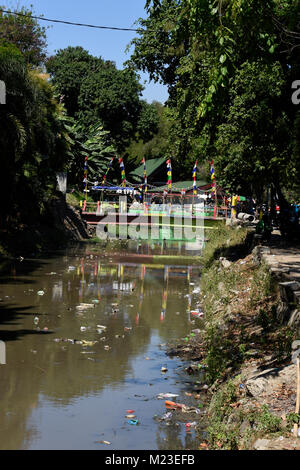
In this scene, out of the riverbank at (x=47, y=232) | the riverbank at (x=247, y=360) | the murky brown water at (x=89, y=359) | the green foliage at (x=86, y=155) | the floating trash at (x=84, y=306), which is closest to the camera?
the riverbank at (x=247, y=360)

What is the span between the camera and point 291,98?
52.1 feet

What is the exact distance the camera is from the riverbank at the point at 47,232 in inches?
852

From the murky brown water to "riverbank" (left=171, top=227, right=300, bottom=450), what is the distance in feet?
1.35

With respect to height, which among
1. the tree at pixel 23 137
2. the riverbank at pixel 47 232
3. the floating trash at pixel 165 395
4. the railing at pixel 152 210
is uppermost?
the tree at pixel 23 137

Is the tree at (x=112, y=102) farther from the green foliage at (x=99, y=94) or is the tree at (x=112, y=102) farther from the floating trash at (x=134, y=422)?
the floating trash at (x=134, y=422)

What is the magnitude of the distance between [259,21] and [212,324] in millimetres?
5513

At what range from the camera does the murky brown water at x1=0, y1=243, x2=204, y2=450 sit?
21.4ft

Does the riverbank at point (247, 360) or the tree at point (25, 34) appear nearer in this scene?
the riverbank at point (247, 360)

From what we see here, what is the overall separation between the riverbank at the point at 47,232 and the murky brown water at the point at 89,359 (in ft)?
10.9

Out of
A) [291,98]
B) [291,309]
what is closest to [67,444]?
[291,309]

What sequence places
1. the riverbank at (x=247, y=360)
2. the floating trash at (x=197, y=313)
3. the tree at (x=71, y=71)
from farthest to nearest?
the tree at (x=71, y=71) < the floating trash at (x=197, y=313) < the riverbank at (x=247, y=360)

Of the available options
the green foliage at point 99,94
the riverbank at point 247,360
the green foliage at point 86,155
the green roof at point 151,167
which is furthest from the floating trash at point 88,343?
the green roof at point 151,167

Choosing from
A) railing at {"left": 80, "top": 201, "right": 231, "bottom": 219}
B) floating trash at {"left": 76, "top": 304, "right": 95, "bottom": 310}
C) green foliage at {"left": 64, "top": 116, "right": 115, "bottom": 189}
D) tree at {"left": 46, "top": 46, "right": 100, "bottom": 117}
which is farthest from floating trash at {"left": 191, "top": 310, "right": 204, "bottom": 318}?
tree at {"left": 46, "top": 46, "right": 100, "bottom": 117}
